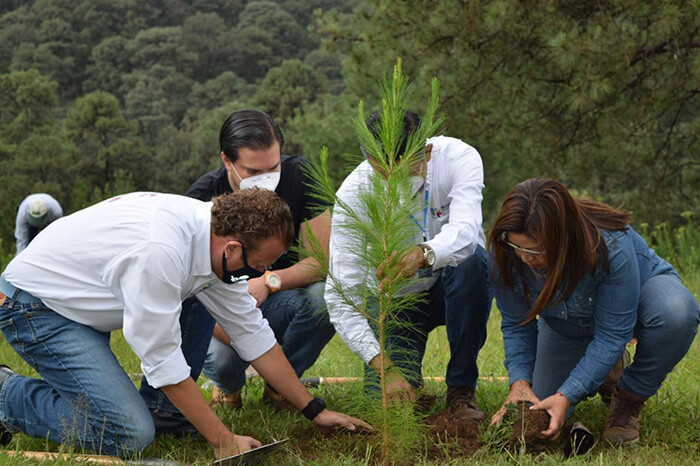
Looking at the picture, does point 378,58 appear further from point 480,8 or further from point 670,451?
point 670,451

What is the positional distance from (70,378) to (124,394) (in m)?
0.25

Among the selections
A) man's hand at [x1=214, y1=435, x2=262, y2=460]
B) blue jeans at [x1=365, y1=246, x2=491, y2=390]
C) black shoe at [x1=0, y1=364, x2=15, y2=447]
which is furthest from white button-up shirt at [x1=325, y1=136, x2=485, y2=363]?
black shoe at [x1=0, y1=364, x2=15, y2=447]

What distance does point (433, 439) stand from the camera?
3326 millimetres

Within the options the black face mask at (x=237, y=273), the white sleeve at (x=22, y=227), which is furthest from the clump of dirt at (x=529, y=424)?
the white sleeve at (x=22, y=227)

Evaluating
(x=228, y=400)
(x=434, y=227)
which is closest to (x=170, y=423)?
(x=228, y=400)

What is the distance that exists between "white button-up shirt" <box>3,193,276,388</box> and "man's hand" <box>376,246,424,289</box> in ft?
2.20

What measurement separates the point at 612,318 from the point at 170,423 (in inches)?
81.3

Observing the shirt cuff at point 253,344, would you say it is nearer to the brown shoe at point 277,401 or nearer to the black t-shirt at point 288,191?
the brown shoe at point 277,401

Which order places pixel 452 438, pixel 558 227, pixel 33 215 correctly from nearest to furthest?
pixel 558 227 → pixel 452 438 → pixel 33 215

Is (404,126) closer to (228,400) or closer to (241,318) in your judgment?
(241,318)

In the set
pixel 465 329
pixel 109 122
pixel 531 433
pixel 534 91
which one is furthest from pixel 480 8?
pixel 109 122

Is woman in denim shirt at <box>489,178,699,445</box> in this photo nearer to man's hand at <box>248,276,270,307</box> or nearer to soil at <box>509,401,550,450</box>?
soil at <box>509,401,550,450</box>

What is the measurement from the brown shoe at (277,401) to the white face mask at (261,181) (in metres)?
1.11

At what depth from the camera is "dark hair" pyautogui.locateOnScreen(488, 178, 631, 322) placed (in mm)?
2912
